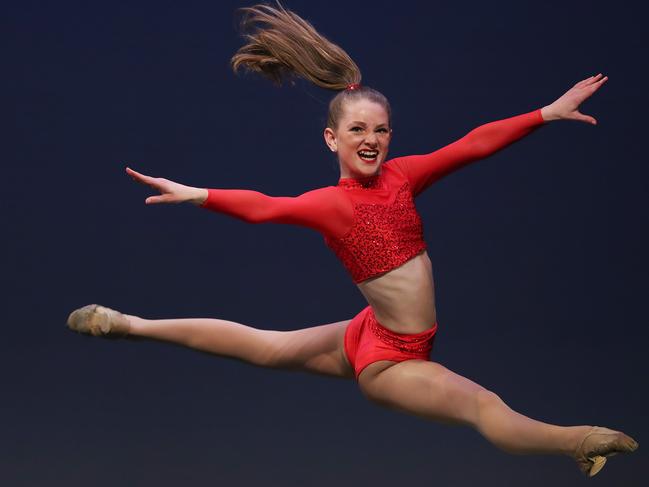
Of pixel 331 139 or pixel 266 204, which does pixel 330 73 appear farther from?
pixel 266 204

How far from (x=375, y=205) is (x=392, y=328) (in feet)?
1.20

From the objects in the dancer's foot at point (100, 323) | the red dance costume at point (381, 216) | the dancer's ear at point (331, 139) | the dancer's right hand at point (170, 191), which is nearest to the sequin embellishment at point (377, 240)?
the red dance costume at point (381, 216)

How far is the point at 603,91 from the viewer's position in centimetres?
466

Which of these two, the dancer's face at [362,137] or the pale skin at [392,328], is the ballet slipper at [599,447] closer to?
the pale skin at [392,328]

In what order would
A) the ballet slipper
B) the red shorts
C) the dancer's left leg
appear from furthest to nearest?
1. the red shorts
2. the dancer's left leg
3. the ballet slipper

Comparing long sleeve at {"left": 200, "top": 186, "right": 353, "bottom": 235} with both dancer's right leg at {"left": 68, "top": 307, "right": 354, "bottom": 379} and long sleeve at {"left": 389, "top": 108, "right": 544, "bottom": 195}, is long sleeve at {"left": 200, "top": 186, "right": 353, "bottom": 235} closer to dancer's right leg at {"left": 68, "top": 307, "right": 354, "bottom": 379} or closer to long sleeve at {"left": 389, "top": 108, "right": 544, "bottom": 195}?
long sleeve at {"left": 389, "top": 108, "right": 544, "bottom": 195}

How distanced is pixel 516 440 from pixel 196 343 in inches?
42.3

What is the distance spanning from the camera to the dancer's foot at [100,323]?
328cm

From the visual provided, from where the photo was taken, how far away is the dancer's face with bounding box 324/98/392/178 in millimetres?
3118

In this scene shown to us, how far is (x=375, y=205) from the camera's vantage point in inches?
121

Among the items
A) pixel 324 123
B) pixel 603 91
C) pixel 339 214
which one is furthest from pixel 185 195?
pixel 603 91

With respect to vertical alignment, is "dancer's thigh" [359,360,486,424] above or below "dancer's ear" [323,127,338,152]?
below

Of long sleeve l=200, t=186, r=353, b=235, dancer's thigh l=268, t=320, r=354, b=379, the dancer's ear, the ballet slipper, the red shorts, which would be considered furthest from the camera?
dancer's thigh l=268, t=320, r=354, b=379

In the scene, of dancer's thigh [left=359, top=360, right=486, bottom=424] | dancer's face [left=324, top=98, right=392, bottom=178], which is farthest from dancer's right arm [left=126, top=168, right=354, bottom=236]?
dancer's thigh [left=359, top=360, right=486, bottom=424]
